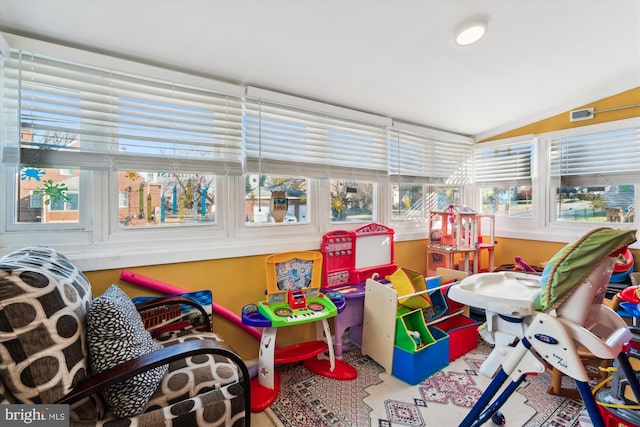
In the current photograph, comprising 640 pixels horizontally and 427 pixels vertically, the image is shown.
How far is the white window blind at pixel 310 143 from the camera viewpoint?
7.08 feet

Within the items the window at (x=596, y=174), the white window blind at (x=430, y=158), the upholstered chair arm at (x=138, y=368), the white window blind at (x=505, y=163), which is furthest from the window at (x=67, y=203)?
the window at (x=596, y=174)

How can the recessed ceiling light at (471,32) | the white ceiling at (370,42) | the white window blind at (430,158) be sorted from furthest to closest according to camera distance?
the white window blind at (430,158)
the recessed ceiling light at (471,32)
the white ceiling at (370,42)

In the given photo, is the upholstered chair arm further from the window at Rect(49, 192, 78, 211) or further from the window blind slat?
the window blind slat

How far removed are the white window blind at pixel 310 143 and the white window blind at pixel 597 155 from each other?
5.61 ft

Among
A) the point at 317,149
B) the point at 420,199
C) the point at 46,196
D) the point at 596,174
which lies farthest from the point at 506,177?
the point at 46,196

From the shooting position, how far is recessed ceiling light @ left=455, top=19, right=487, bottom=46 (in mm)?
1730

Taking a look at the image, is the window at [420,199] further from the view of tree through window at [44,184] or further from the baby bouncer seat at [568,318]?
the view of tree through window at [44,184]

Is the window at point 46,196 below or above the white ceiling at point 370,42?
below

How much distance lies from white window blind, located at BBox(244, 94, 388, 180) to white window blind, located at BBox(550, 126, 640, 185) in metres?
1.71

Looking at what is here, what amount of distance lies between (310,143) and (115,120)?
1276 millimetres

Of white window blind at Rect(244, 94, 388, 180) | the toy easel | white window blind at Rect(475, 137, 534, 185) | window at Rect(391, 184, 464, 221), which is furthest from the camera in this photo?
white window blind at Rect(475, 137, 534, 185)

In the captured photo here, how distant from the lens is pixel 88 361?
1048 millimetres

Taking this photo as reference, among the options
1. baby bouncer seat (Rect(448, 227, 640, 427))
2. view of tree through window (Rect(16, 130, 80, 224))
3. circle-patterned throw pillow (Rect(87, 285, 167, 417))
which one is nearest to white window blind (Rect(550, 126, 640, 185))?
baby bouncer seat (Rect(448, 227, 640, 427))

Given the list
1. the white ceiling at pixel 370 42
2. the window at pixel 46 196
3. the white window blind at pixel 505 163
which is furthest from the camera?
the white window blind at pixel 505 163
